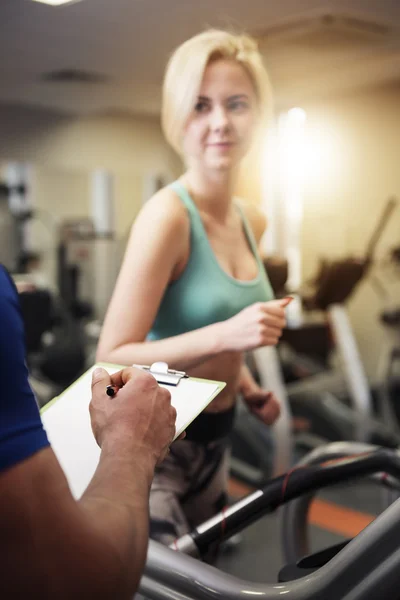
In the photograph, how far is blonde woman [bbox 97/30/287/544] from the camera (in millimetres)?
1119

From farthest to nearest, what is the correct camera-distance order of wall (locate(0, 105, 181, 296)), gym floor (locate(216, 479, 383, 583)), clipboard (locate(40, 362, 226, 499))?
wall (locate(0, 105, 181, 296)) < gym floor (locate(216, 479, 383, 583)) < clipboard (locate(40, 362, 226, 499))

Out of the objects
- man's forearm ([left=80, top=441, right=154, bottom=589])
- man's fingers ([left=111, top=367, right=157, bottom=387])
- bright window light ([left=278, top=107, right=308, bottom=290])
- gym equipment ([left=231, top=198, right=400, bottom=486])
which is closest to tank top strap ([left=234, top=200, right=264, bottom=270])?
man's fingers ([left=111, top=367, right=157, bottom=387])

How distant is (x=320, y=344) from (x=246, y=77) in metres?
3.02

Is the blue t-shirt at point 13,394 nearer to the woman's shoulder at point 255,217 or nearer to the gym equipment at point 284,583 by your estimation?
the gym equipment at point 284,583

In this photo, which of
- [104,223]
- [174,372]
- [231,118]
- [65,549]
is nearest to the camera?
[65,549]

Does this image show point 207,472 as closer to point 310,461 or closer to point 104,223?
point 310,461

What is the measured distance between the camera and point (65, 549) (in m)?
0.59

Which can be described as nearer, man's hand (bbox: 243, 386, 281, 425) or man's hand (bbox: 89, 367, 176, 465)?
man's hand (bbox: 89, 367, 176, 465)

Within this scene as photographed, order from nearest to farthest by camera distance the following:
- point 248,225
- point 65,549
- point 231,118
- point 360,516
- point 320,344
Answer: point 65,549
point 231,118
point 248,225
point 360,516
point 320,344

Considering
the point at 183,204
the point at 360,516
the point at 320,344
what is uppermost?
the point at 183,204

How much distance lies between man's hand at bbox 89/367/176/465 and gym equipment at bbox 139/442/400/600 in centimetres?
24

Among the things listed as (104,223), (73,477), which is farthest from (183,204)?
(104,223)

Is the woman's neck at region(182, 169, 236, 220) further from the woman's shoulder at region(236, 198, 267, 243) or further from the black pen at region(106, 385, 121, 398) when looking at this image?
the black pen at region(106, 385, 121, 398)

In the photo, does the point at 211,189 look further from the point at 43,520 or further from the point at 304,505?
the point at 43,520
